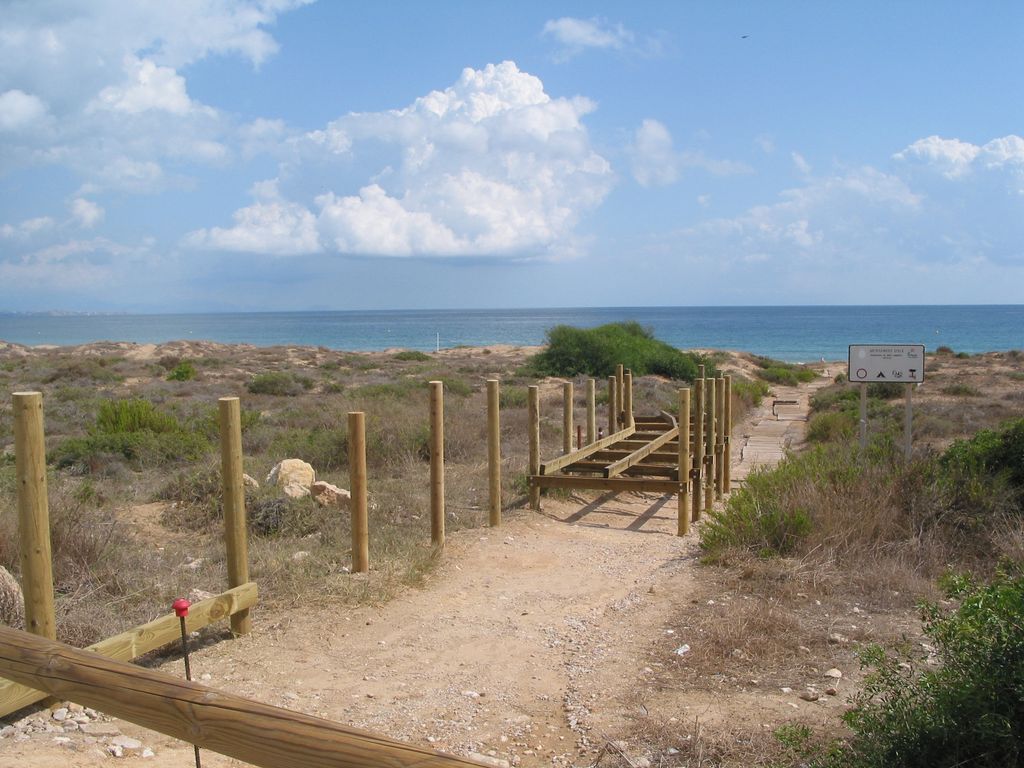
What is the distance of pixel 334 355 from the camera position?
47.0 m

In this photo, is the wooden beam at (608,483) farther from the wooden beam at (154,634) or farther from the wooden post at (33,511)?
the wooden post at (33,511)

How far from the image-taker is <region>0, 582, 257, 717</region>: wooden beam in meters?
4.16

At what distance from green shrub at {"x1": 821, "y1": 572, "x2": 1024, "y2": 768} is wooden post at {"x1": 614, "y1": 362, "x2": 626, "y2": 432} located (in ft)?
33.5

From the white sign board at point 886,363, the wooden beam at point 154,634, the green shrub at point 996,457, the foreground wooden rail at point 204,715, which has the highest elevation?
the white sign board at point 886,363

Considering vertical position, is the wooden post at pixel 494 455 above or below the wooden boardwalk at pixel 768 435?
above

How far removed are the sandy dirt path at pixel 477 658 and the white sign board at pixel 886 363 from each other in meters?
3.91

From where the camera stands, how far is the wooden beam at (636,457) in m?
10.0

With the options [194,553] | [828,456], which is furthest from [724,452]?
[194,553]

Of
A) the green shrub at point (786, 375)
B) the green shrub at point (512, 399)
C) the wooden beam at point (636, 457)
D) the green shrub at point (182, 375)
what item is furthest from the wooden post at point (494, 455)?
the green shrub at point (786, 375)

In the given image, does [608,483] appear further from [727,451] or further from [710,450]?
[727,451]

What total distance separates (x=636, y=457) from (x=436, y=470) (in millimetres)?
3788

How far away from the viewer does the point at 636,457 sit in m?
11.0

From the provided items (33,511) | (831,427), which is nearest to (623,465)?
(33,511)

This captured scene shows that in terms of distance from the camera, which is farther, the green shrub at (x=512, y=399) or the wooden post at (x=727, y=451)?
the green shrub at (x=512, y=399)
